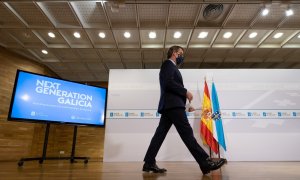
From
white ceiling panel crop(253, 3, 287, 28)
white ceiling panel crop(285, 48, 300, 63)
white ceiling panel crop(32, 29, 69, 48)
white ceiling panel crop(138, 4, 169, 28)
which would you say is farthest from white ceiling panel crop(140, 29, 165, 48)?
white ceiling panel crop(285, 48, 300, 63)

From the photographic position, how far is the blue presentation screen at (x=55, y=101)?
335cm

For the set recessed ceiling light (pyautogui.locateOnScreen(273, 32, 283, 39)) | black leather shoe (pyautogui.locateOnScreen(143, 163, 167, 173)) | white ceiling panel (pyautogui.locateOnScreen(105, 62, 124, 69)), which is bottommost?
black leather shoe (pyautogui.locateOnScreen(143, 163, 167, 173))

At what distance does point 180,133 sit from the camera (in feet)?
7.03

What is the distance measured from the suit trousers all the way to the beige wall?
4618 mm

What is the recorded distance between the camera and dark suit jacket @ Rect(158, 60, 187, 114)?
2.23m

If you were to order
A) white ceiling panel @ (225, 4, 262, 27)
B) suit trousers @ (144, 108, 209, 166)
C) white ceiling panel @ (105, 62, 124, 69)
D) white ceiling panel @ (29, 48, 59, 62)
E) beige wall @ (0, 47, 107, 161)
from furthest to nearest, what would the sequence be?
white ceiling panel @ (105, 62, 124, 69)
white ceiling panel @ (29, 48, 59, 62)
beige wall @ (0, 47, 107, 161)
white ceiling panel @ (225, 4, 262, 27)
suit trousers @ (144, 108, 209, 166)

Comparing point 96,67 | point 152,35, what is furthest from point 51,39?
point 152,35

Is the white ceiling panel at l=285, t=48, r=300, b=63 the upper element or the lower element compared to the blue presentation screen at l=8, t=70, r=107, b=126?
upper

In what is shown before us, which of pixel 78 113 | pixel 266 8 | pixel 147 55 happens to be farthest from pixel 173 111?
pixel 147 55

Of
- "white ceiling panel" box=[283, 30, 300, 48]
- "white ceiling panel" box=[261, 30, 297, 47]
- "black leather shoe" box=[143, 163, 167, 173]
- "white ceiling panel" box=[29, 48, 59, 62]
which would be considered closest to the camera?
"black leather shoe" box=[143, 163, 167, 173]

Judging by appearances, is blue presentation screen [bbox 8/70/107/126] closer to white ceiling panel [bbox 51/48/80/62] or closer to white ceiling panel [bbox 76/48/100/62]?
white ceiling panel [bbox 76/48/100/62]

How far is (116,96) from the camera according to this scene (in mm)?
4918

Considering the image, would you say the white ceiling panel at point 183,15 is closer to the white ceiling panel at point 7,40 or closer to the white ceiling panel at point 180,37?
the white ceiling panel at point 180,37

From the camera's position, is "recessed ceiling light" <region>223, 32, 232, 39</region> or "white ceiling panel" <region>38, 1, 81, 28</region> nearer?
"white ceiling panel" <region>38, 1, 81, 28</region>
